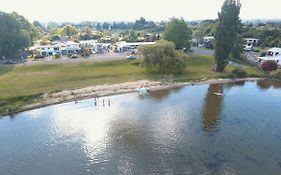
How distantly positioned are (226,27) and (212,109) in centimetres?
2982

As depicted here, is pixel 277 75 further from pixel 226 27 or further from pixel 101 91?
pixel 101 91

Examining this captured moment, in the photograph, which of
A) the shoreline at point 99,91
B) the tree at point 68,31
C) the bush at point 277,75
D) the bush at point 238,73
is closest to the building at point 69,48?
the shoreline at point 99,91

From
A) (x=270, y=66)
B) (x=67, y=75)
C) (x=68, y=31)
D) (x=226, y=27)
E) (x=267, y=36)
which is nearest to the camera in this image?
(x=67, y=75)

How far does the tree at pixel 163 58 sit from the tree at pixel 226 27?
10.6m

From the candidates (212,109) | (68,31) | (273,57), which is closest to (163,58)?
(212,109)

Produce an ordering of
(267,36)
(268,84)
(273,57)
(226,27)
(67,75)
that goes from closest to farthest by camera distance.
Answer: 1. (268,84)
2. (67,75)
3. (226,27)
4. (273,57)
5. (267,36)

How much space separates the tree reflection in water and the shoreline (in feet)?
21.1

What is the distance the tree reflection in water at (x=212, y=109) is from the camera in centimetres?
4550

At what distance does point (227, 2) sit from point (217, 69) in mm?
18169

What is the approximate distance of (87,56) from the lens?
9319 cm

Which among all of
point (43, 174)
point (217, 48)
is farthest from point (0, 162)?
point (217, 48)

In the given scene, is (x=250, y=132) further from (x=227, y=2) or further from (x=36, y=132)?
(x=227, y=2)

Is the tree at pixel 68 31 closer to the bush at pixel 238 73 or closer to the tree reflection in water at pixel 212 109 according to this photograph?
the bush at pixel 238 73

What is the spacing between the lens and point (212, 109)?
52.8 metres
